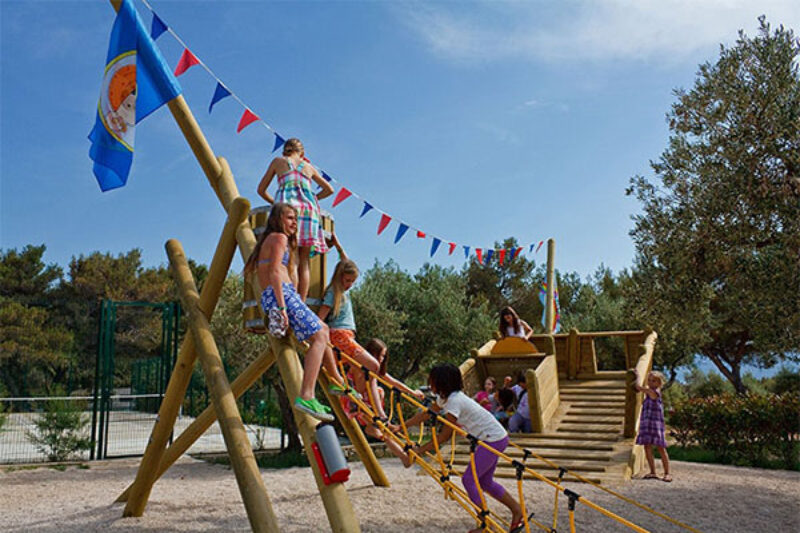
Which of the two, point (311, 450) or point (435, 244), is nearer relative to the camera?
point (311, 450)

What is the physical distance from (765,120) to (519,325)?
16.9 ft

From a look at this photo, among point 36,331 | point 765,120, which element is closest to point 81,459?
point 765,120

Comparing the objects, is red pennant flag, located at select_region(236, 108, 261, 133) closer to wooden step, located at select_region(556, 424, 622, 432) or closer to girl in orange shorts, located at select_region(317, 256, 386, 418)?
girl in orange shorts, located at select_region(317, 256, 386, 418)

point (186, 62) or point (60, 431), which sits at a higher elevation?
point (186, 62)

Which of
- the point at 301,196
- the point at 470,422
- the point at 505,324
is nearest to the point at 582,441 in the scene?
the point at 505,324

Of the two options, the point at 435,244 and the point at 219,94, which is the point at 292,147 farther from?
the point at 435,244

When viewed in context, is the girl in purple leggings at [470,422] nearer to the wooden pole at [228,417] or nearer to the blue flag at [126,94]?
the wooden pole at [228,417]

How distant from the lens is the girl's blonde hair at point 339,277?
5.66 m

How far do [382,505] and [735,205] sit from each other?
608 centimetres

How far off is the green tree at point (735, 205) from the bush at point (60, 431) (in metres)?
10.4

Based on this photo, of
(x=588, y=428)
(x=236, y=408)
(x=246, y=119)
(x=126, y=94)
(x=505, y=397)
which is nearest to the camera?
(x=236, y=408)

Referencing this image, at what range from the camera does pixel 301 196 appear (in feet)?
18.2

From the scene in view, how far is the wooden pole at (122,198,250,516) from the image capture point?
5.53 meters

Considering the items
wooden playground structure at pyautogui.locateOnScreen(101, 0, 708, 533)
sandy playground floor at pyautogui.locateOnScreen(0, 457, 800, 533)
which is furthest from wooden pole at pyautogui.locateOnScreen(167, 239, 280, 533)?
sandy playground floor at pyautogui.locateOnScreen(0, 457, 800, 533)
